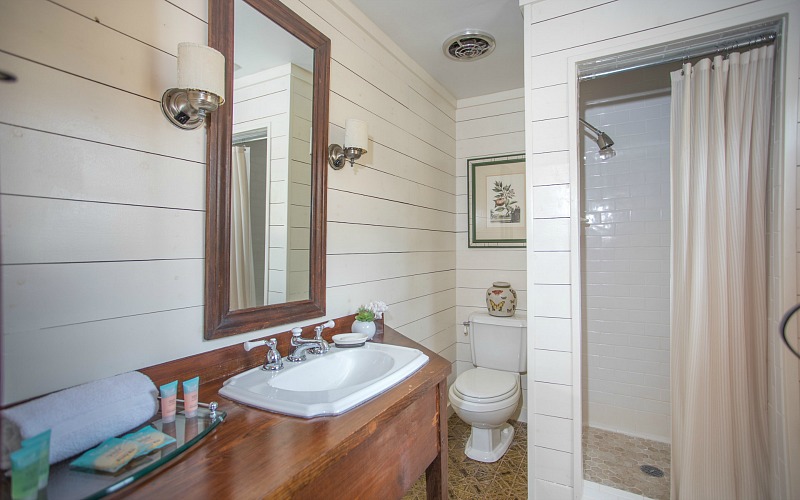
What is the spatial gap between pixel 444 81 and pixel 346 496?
2.59 m

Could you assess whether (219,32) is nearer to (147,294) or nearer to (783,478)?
(147,294)

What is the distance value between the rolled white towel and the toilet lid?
5.49 ft

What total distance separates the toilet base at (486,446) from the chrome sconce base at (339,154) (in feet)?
5.68

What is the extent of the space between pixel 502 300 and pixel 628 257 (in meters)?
0.86

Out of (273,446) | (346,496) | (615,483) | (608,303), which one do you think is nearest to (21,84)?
(273,446)

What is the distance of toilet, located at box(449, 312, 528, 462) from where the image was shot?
2148 mm

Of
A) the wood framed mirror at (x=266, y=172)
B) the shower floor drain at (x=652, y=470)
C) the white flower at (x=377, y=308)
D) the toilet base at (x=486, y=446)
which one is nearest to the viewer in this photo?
the wood framed mirror at (x=266, y=172)

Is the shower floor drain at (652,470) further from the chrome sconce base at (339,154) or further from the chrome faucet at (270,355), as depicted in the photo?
the chrome sconce base at (339,154)

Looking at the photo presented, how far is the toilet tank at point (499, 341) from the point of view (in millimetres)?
2543

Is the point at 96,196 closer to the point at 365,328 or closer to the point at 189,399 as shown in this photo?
the point at 189,399

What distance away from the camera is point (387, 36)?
214cm

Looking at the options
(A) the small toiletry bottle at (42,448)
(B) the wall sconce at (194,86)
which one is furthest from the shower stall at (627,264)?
(A) the small toiletry bottle at (42,448)

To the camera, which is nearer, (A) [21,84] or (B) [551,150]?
(A) [21,84]

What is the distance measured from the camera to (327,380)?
1.34 meters
